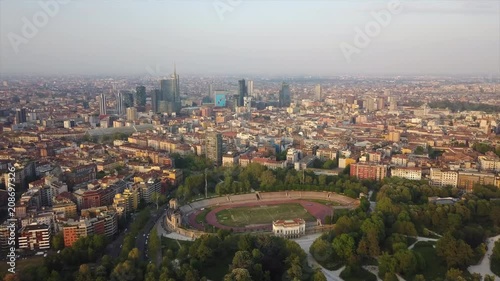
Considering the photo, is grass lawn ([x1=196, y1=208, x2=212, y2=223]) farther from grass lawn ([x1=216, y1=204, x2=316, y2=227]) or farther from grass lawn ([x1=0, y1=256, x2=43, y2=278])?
grass lawn ([x1=0, y1=256, x2=43, y2=278])

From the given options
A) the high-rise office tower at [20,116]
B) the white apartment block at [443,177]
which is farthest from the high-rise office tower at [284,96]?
the white apartment block at [443,177]

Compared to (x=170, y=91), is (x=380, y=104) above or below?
below

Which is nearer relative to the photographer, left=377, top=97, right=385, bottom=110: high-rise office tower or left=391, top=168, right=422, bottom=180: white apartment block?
left=391, top=168, right=422, bottom=180: white apartment block

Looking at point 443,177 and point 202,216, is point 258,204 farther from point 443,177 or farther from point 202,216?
point 443,177

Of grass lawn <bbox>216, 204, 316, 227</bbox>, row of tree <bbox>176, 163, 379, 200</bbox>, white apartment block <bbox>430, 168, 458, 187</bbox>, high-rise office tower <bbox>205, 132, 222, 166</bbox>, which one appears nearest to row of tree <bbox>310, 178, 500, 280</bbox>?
grass lawn <bbox>216, 204, 316, 227</bbox>

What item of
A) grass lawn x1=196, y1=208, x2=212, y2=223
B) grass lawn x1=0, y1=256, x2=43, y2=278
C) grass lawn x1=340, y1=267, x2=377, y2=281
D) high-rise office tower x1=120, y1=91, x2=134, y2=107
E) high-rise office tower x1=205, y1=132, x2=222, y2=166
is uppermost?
high-rise office tower x1=120, y1=91, x2=134, y2=107

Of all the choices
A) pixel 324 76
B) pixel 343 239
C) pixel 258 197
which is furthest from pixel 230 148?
pixel 324 76

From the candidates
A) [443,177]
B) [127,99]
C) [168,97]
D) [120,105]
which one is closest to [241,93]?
[168,97]
